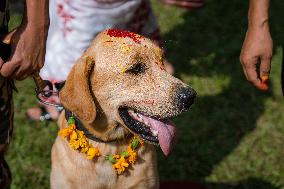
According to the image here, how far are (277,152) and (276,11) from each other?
7.94ft

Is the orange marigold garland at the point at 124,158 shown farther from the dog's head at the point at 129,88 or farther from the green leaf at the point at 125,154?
the dog's head at the point at 129,88

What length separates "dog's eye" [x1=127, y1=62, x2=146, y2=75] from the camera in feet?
9.62

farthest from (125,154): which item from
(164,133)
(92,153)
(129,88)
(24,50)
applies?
(24,50)

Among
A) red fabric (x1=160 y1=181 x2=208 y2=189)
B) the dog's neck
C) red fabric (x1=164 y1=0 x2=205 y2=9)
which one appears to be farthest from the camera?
red fabric (x1=164 y1=0 x2=205 y2=9)

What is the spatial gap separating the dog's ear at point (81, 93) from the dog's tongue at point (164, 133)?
298mm

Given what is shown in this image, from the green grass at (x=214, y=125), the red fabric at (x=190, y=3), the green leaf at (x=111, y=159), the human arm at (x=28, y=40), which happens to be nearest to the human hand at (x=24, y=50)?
the human arm at (x=28, y=40)

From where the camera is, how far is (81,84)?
114 inches

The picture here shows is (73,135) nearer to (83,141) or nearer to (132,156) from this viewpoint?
(83,141)

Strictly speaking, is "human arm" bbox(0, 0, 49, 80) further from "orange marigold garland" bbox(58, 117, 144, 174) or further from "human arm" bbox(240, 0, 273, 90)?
"human arm" bbox(240, 0, 273, 90)

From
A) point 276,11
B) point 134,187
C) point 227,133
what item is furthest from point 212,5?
point 134,187

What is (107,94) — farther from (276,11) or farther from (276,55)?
(276,11)

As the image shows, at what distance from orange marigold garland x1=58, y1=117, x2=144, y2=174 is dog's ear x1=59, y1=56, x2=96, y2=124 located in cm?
17

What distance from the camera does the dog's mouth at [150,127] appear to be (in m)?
2.94

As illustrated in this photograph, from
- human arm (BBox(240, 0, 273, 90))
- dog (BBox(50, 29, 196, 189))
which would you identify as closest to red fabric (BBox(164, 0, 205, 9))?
human arm (BBox(240, 0, 273, 90))
